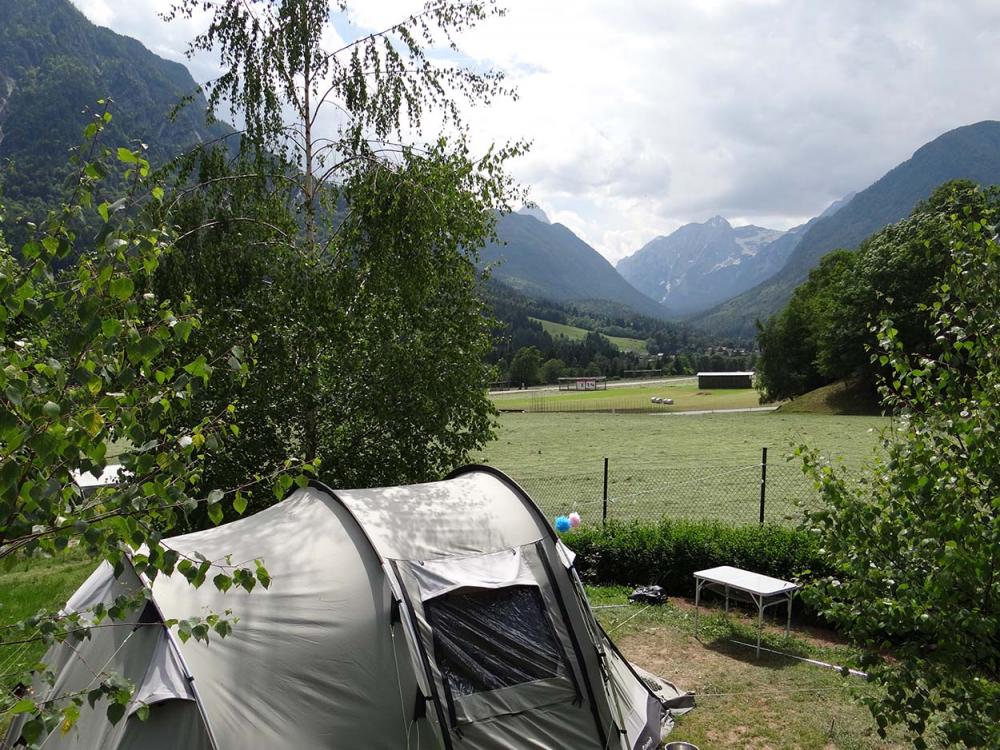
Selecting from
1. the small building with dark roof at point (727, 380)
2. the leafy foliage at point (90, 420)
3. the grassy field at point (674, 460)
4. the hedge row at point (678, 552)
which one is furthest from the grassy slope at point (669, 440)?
the small building with dark roof at point (727, 380)

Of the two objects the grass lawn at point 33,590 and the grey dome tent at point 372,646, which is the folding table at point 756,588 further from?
the grass lawn at point 33,590

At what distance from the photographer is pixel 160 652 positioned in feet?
18.2

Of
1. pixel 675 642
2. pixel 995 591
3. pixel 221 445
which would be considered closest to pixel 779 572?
pixel 675 642

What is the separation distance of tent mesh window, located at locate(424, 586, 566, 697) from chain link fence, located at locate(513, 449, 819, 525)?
1010cm

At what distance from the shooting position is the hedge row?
38.7 feet

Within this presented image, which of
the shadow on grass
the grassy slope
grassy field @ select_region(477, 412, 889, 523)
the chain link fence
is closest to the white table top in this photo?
the shadow on grass

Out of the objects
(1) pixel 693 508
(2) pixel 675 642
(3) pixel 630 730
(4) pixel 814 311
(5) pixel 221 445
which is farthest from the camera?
(4) pixel 814 311

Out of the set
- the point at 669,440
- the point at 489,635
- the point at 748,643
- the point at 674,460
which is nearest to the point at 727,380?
the point at 669,440

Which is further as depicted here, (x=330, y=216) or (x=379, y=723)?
(x=330, y=216)

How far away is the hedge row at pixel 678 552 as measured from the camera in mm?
11781

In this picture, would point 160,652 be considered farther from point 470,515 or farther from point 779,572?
point 779,572

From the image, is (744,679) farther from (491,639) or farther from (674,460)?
(674,460)

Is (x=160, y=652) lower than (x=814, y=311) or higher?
lower

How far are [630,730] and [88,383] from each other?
609 cm
